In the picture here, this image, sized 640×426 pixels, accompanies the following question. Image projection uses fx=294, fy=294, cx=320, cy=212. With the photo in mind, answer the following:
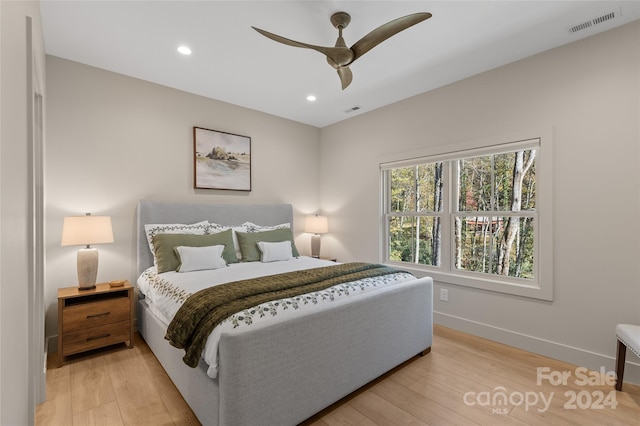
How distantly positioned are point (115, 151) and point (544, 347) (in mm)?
4578

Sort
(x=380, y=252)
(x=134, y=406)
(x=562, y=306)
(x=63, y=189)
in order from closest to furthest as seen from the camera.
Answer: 1. (x=134, y=406)
2. (x=562, y=306)
3. (x=63, y=189)
4. (x=380, y=252)

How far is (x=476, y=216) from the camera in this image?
3.24 meters

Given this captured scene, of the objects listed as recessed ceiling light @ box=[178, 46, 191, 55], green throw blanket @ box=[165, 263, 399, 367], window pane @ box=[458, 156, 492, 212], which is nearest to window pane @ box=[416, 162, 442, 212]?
window pane @ box=[458, 156, 492, 212]

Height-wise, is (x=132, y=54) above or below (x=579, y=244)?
above

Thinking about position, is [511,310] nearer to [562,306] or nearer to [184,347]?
[562,306]

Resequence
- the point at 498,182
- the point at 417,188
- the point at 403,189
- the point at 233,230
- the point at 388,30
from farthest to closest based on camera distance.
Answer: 1. the point at 403,189
2. the point at 417,188
3. the point at 233,230
4. the point at 498,182
5. the point at 388,30

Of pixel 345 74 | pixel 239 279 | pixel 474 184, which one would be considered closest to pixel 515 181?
pixel 474 184

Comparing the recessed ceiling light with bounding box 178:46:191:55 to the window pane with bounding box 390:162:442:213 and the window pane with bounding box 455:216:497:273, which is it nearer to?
the window pane with bounding box 390:162:442:213

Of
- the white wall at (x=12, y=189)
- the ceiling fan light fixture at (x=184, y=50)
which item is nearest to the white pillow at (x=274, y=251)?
the ceiling fan light fixture at (x=184, y=50)

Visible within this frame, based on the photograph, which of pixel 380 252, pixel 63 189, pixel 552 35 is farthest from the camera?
pixel 380 252

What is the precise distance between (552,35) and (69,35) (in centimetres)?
398

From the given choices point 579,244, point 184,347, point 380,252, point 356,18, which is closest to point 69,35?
point 356,18

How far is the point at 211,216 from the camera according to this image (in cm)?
362

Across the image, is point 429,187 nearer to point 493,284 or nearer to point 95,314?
point 493,284
